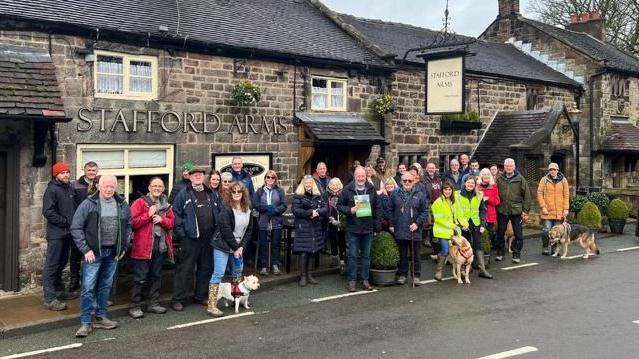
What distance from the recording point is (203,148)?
1110 centimetres

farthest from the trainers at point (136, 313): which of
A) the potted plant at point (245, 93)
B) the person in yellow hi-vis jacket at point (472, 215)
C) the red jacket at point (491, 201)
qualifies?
the red jacket at point (491, 201)

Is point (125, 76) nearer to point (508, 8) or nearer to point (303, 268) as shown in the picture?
point (303, 268)

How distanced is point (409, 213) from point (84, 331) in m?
5.22

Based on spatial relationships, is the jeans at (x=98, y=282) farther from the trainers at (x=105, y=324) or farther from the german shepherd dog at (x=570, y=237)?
the german shepherd dog at (x=570, y=237)

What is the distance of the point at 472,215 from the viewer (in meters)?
9.85

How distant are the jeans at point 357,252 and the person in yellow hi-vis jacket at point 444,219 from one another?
142 centimetres

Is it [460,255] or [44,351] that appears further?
[460,255]

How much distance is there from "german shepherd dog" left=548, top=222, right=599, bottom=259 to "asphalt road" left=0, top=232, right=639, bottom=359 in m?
2.12

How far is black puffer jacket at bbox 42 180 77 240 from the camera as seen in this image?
7.63 m

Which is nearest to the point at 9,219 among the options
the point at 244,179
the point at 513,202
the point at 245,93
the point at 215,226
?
the point at 215,226

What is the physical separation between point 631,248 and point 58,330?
12.3 meters

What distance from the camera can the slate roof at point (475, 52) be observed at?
1741cm

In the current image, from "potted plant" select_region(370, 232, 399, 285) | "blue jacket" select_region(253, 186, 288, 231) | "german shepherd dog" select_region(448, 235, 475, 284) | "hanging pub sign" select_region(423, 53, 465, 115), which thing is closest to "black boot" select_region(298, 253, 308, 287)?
"blue jacket" select_region(253, 186, 288, 231)

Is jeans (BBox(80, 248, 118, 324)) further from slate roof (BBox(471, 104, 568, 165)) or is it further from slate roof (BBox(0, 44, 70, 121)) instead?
slate roof (BBox(471, 104, 568, 165))
